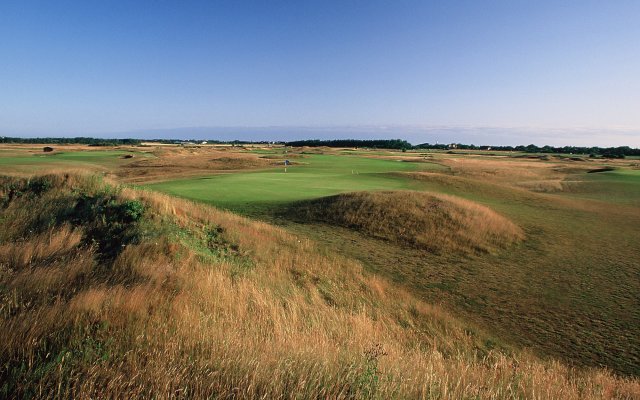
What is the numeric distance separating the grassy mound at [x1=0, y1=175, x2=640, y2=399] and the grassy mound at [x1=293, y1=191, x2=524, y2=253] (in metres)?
5.72

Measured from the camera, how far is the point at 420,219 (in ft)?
58.7

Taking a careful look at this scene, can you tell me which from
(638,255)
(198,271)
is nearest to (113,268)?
(198,271)

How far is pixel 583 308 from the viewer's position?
32.5ft

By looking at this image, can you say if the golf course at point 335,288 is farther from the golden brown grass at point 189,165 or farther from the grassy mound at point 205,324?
the golden brown grass at point 189,165

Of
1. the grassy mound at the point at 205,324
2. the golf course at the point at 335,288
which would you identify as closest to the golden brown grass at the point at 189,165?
the golf course at the point at 335,288

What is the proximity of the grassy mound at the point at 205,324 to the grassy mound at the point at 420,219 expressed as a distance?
5715 millimetres

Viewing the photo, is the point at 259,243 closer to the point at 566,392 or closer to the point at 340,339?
the point at 340,339

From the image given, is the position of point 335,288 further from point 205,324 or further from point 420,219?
point 420,219

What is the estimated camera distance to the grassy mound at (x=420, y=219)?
15.9 meters

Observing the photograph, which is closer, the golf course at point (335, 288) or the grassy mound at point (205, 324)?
the grassy mound at point (205, 324)

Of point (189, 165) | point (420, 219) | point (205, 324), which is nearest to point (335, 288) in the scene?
point (205, 324)

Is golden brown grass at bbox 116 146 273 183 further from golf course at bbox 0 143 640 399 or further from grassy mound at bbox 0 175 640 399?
grassy mound at bbox 0 175 640 399

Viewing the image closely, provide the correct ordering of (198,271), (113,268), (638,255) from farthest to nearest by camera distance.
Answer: (638,255) → (198,271) → (113,268)

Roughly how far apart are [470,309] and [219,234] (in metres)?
8.07
